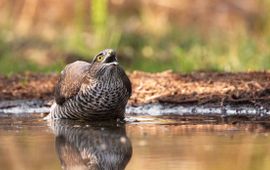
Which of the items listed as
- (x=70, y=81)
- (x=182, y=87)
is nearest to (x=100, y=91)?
(x=70, y=81)

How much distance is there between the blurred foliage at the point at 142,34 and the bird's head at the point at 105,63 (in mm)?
3831

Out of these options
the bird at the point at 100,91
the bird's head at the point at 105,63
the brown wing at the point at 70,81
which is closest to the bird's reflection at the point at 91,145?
the bird at the point at 100,91

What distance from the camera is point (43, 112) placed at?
10.0 meters

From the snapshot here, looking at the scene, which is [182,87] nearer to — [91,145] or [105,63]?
[105,63]

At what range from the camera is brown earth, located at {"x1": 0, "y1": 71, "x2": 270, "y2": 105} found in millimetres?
9508

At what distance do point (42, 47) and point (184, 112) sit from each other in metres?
6.84

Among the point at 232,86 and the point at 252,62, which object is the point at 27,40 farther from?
the point at 232,86

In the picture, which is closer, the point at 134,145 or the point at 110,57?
the point at 134,145

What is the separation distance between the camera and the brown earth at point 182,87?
951 cm

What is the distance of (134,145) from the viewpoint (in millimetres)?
7043

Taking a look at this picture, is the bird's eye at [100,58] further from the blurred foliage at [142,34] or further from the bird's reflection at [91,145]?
the blurred foliage at [142,34]

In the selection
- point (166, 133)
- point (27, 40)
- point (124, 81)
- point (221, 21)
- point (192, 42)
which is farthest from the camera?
point (221, 21)

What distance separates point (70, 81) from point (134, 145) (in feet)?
6.83

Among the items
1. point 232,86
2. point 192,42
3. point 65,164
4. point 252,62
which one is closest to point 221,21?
point 192,42
